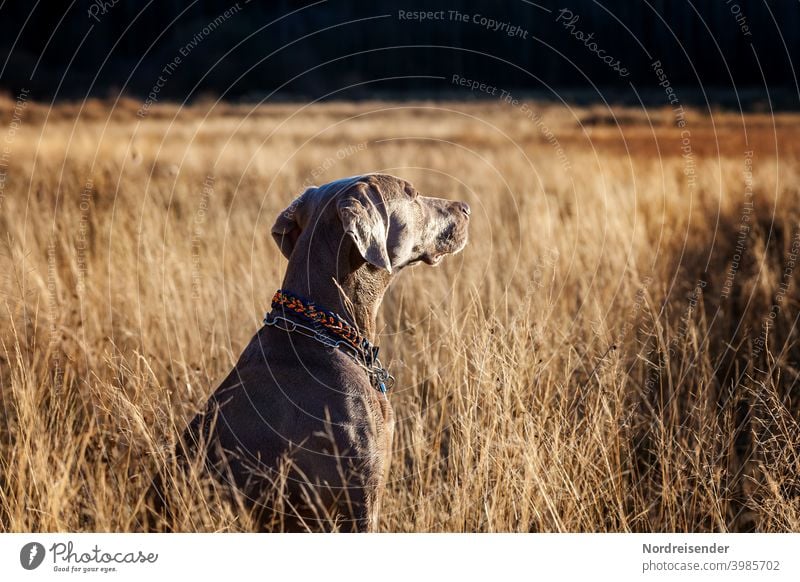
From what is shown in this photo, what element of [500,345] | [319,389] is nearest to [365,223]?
[319,389]

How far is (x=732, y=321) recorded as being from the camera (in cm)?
579

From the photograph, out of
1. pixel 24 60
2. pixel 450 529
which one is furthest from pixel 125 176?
pixel 24 60

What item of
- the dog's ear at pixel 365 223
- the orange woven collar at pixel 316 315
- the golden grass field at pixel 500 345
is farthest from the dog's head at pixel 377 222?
the golden grass field at pixel 500 345

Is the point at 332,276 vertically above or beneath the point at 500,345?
above

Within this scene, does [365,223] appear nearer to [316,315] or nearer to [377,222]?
[377,222]

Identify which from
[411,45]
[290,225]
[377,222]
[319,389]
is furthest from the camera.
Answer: [411,45]

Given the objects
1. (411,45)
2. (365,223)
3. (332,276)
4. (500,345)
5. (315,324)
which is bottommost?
(500,345)

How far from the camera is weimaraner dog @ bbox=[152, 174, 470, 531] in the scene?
336 cm

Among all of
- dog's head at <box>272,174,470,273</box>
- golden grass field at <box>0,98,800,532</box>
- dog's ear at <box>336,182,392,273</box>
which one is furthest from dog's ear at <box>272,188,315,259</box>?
golden grass field at <box>0,98,800,532</box>

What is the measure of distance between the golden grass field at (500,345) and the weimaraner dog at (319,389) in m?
0.24

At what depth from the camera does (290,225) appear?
3.85 meters

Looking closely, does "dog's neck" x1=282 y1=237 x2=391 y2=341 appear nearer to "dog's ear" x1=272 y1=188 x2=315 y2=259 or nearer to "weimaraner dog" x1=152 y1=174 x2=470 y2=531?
"weimaraner dog" x1=152 y1=174 x2=470 y2=531

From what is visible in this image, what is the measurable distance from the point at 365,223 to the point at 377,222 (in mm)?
88
